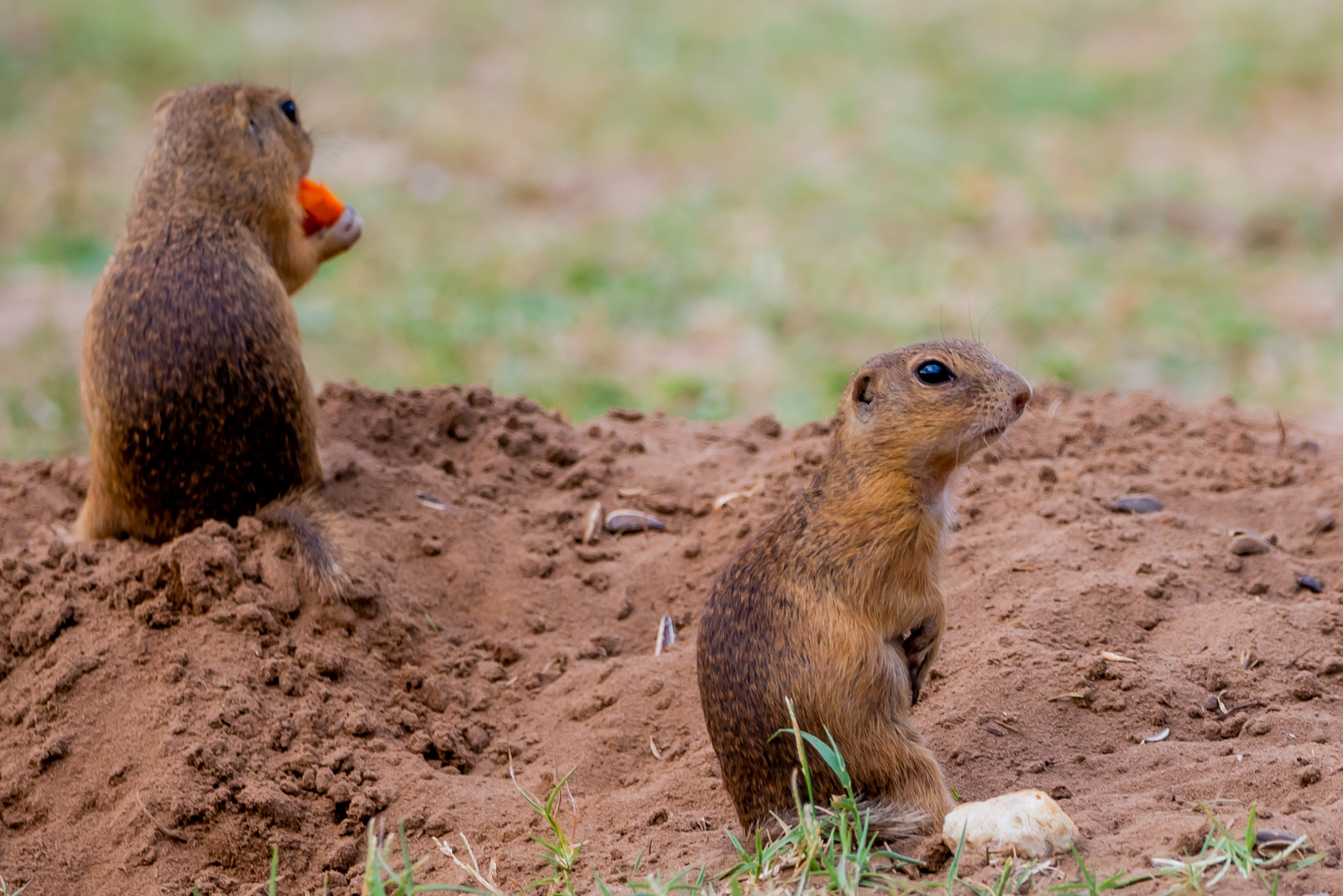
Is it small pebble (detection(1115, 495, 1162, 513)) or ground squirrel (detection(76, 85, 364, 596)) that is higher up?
ground squirrel (detection(76, 85, 364, 596))

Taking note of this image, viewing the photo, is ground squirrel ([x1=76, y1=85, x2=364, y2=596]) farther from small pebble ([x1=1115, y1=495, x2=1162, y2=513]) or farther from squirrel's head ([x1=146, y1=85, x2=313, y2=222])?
small pebble ([x1=1115, y1=495, x2=1162, y2=513])

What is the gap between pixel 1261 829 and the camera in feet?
8.08

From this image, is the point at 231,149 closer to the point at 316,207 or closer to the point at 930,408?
the point at 316,207

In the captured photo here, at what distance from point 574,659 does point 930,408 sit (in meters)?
1.43

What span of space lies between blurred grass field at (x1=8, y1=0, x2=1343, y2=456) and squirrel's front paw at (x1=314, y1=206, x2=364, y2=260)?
64cm

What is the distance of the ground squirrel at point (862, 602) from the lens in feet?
8.94

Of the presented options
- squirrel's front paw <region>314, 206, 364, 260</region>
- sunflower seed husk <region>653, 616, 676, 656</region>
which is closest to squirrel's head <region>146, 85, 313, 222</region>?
squirrel's front paw <region>314, 206, 364, 260</region>

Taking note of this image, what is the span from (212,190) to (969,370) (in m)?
2.80

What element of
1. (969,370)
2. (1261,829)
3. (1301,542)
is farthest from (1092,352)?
(1261,829)

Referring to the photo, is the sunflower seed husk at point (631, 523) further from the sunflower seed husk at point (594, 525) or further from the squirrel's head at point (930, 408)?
the squirrel's head at point (930, 408)

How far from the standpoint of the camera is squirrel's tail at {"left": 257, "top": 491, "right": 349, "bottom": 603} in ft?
12.3

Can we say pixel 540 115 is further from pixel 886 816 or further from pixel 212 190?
pixel 886 816

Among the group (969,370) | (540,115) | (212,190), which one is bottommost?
(969,370)

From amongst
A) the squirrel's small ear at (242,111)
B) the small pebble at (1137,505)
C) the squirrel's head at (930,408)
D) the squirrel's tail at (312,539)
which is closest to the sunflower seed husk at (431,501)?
the squirrel's tail at (312,539)
